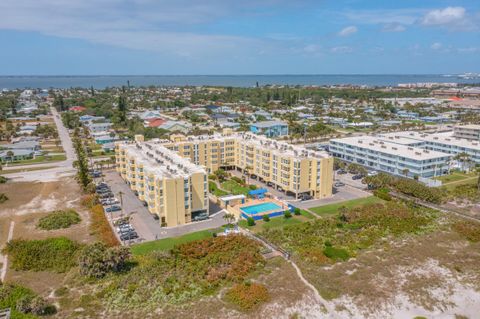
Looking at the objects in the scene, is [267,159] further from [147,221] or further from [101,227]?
[101,227]

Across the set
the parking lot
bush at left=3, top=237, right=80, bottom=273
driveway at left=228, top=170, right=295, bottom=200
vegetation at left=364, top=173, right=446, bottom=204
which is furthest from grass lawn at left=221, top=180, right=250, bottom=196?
bush at left=3, top=237, right=80, bottom=273

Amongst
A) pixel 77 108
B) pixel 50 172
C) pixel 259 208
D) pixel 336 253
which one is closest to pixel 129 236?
pixel 259 208

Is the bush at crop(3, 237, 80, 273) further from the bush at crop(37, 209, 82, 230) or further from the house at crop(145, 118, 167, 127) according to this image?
the house at crop(145, 118, 167, 127)

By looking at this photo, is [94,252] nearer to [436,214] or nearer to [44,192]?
[44,192]

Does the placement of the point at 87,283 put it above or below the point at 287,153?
below

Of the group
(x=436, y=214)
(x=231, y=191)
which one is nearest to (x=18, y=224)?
(x=231, y=191)

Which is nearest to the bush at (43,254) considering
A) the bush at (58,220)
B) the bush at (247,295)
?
the bush at (58,220)
